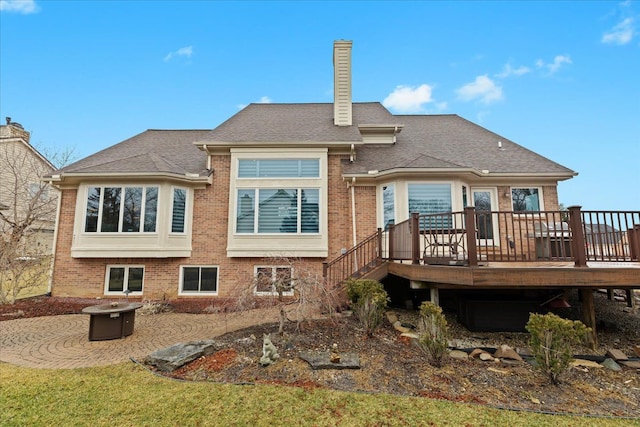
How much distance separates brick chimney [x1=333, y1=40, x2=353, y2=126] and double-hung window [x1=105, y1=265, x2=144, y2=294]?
9.67 m

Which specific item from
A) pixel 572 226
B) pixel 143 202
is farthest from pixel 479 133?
pixel 143 202

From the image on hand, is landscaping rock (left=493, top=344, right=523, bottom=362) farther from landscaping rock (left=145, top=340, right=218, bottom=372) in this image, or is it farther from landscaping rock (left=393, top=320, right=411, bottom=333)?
landscaping rock (left=145, top=340, right=218, bottom=372)

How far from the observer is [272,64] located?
21484mm

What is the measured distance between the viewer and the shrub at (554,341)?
4270 millimetres

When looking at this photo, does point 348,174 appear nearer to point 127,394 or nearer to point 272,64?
point 127,394

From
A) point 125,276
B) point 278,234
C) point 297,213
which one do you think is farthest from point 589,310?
point 125,276

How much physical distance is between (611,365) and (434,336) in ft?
11.0

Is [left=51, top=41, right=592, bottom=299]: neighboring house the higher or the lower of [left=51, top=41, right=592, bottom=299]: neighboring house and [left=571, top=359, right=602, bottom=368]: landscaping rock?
the higher

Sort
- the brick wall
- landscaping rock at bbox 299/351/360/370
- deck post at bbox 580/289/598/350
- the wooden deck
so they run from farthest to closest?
1. the brick wall
2. deck post at bbox 580/289/598/350
3. the wooden deck
4. landscaping rock at bbox 299/351/360/370

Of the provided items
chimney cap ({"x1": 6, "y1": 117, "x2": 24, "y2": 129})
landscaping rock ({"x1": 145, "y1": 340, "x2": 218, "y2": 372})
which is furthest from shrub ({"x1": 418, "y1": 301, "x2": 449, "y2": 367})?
chimney cap ({"x1": 6, "y1": 117, "x2": 24, "y2": 129})

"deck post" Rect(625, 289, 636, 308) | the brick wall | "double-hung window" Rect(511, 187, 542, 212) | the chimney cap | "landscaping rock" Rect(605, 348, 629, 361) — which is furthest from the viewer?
the chimney cap

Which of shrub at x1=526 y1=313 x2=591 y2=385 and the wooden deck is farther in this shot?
the wooden deck

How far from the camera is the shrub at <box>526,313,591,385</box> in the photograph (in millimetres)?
4270

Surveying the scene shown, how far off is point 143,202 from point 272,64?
15.8 metres
